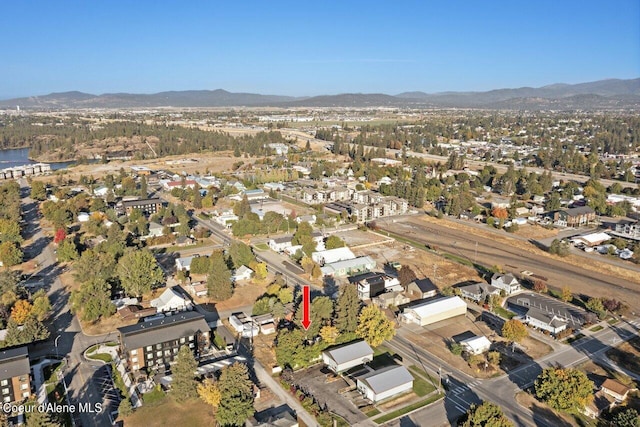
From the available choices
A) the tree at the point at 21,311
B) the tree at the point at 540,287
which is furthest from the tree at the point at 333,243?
the tree at the point at 21,311

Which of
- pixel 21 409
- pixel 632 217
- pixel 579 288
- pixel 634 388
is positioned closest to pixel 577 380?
pixel 634 388

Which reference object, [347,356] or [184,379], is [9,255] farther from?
[347,356]

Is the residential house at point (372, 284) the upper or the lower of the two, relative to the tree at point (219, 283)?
lower

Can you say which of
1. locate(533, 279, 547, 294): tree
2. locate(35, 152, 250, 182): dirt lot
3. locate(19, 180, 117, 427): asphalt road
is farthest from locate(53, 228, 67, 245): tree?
locate(533, 279, 547, 294): tree

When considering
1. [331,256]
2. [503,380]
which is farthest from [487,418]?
[331,256]

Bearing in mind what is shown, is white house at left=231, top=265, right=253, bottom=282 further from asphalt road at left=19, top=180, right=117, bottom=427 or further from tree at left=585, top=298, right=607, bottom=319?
tree at left=585, top=298, right=607, bottom=319

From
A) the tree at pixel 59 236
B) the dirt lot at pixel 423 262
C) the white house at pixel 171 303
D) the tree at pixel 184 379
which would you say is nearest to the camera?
the tree at pixel 184 379

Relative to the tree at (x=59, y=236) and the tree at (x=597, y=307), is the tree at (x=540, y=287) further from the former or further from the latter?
the tree at (x=59, y=236)
